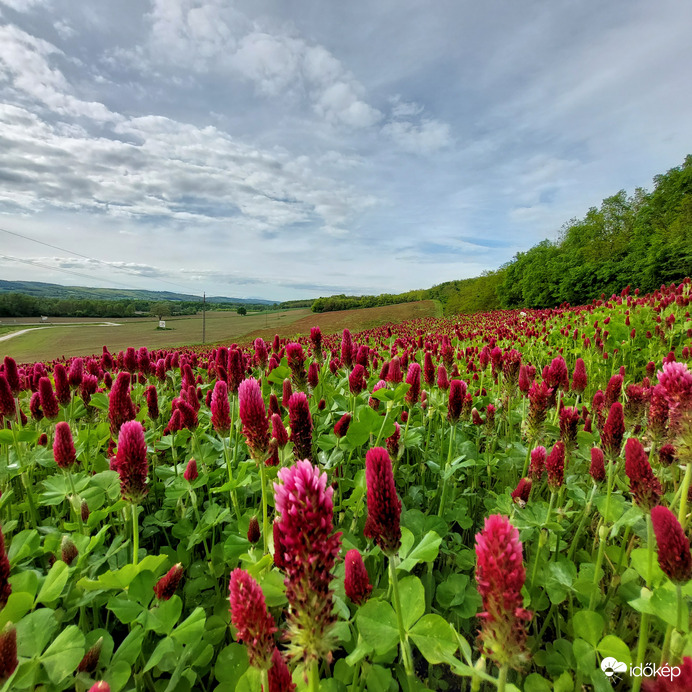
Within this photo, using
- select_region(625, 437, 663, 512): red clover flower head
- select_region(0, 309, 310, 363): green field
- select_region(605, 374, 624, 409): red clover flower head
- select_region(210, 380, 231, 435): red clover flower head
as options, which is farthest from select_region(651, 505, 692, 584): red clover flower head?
select_region(0, 309, 310, 363): green field

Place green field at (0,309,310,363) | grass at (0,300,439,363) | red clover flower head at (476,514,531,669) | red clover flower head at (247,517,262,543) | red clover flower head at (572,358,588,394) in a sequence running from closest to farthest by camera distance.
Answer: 1. red clover flower head at (476,514,531,669)
2. red clover flower head at (247,517,262,543)
3. red clover flower head at (572,358,588,394)
4. grass at (0,300,439,363)
5. green field at (0,309,310,363)

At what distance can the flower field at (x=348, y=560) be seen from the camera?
0.96 m

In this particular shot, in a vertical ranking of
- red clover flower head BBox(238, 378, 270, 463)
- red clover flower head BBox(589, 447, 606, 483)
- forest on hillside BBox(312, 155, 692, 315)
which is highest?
forest on hillside BBox(312, 155, 692, 315)

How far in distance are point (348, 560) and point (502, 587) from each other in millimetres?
536

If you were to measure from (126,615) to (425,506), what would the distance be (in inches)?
75.1

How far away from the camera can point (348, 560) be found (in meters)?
1.25

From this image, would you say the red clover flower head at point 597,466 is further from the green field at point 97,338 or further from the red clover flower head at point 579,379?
the green field at point 97,338

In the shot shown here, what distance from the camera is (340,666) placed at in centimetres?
143

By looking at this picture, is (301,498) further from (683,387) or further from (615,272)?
(615,272)

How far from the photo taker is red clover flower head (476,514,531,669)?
891mm

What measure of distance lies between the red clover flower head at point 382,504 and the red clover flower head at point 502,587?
0.27 meters

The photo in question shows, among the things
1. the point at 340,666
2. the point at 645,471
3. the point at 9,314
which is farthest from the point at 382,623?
the point at 9,314

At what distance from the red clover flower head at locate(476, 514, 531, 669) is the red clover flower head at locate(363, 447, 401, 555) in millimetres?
272

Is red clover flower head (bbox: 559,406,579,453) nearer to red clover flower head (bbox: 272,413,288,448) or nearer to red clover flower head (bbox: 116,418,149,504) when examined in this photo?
red clover flower head (bbox: 272,413,288,448)
